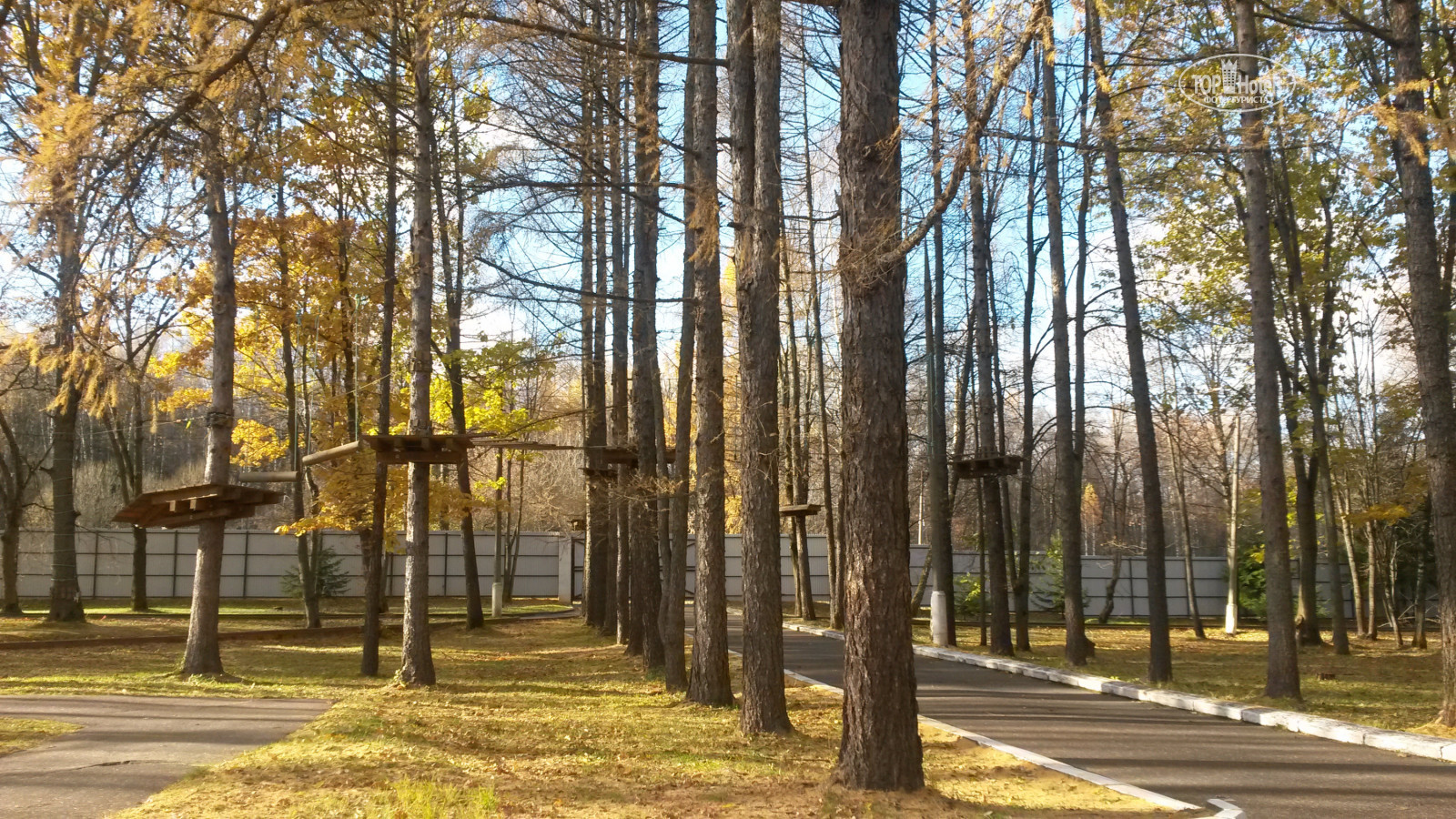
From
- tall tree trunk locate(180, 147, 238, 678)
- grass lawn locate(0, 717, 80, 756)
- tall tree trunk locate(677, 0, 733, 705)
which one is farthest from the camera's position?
tall tree trunk locate(180, 147, 238, 678)

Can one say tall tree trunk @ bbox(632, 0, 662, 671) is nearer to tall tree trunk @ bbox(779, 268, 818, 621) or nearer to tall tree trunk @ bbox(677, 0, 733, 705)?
tall tree trunk @ bbox(677, 0, 733, 705)

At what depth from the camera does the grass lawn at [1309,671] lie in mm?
11750

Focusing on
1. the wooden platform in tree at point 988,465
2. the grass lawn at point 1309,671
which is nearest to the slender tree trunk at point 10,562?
the grass lawn at point 1309,671

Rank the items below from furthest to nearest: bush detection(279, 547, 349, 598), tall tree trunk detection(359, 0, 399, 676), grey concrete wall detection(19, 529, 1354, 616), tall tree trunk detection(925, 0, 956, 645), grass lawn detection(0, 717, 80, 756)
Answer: grey concrete wall detection(19, 529, 1354, 616) < bush detection(279, 547, 349, 598) < tall tree trunk detection(925, 0, 956, 645) < tall tree trunk detection(359, 0, 399, 676) < grass lawn detection(0, 717, 80, 756)

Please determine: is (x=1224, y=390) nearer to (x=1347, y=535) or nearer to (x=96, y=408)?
(x=1347, y=535)

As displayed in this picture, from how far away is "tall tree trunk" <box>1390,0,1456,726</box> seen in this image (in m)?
9.92

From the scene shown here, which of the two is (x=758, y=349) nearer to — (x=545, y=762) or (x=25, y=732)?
(x=545, y=762)

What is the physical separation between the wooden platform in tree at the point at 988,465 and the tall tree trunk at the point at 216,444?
39.9 feet

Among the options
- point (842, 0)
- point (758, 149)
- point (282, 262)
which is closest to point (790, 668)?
point (758, 149)

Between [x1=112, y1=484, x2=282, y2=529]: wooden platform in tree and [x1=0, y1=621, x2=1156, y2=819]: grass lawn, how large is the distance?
201cm

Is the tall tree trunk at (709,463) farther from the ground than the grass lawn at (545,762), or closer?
farther from the ground

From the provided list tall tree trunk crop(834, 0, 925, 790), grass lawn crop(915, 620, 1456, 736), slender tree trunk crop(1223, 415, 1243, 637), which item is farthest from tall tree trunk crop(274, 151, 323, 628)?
slender tree trunk crop(1223, 415, 1243, 637)

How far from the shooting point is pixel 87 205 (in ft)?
21.1

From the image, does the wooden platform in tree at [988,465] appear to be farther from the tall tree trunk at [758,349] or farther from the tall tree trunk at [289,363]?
the tall tree trunk at [289,363]
